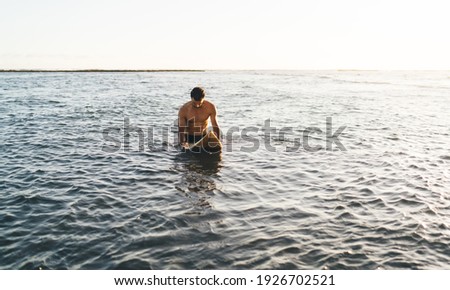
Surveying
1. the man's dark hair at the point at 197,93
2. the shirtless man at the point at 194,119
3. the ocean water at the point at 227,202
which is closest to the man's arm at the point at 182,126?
the shirtless man at the point at 194,119

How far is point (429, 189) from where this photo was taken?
372 inches

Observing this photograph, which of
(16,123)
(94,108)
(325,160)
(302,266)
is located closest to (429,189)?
(325,160)

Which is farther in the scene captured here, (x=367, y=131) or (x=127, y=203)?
(x=367, y=131)

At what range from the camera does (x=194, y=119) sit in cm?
1320

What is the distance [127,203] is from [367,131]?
1411cm

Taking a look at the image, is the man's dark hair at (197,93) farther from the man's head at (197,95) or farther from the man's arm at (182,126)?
the man's arm at (182,126)

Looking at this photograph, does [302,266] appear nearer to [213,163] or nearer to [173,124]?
[213,163]

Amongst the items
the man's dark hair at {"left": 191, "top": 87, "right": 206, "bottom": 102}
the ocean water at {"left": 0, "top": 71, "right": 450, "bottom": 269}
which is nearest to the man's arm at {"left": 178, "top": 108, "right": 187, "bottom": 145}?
the ocean water at {"left": 0, "top": 71, "right": 450, "bottom": 269}

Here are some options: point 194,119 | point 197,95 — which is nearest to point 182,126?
point 194,119

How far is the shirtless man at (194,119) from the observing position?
509 inches

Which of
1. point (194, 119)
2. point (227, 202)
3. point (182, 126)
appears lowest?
point (227, 202)

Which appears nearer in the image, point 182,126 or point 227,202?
point 227,202

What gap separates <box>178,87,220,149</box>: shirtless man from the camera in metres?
12.9

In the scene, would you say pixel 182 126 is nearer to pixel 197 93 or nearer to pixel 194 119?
pixel 194 119
